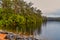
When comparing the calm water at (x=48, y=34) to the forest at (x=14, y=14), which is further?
the forest at (x=14, y=14)

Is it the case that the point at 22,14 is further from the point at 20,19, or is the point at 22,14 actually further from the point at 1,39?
the point at 1,39

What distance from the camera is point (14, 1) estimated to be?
58.5ft

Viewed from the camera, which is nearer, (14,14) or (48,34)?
(48,34)

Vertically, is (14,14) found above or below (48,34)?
above

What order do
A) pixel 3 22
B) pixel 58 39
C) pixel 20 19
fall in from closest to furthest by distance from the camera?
pixel 58 39 → pixel 3 22 → pixel 20 19

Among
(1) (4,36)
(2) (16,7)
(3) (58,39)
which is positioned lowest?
(3) (58,39)

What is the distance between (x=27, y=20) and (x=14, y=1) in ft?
9.82

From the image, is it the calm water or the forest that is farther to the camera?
the forest

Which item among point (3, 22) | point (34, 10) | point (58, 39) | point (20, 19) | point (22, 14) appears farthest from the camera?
point (34, 10)

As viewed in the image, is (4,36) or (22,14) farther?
(22,14)

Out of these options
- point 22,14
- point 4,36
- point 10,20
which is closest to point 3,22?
point 10,20

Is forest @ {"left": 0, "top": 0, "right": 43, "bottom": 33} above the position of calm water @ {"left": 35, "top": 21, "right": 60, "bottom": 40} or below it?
above

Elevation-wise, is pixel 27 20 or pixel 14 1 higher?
pixel 14 1

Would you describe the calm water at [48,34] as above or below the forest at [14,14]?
below
